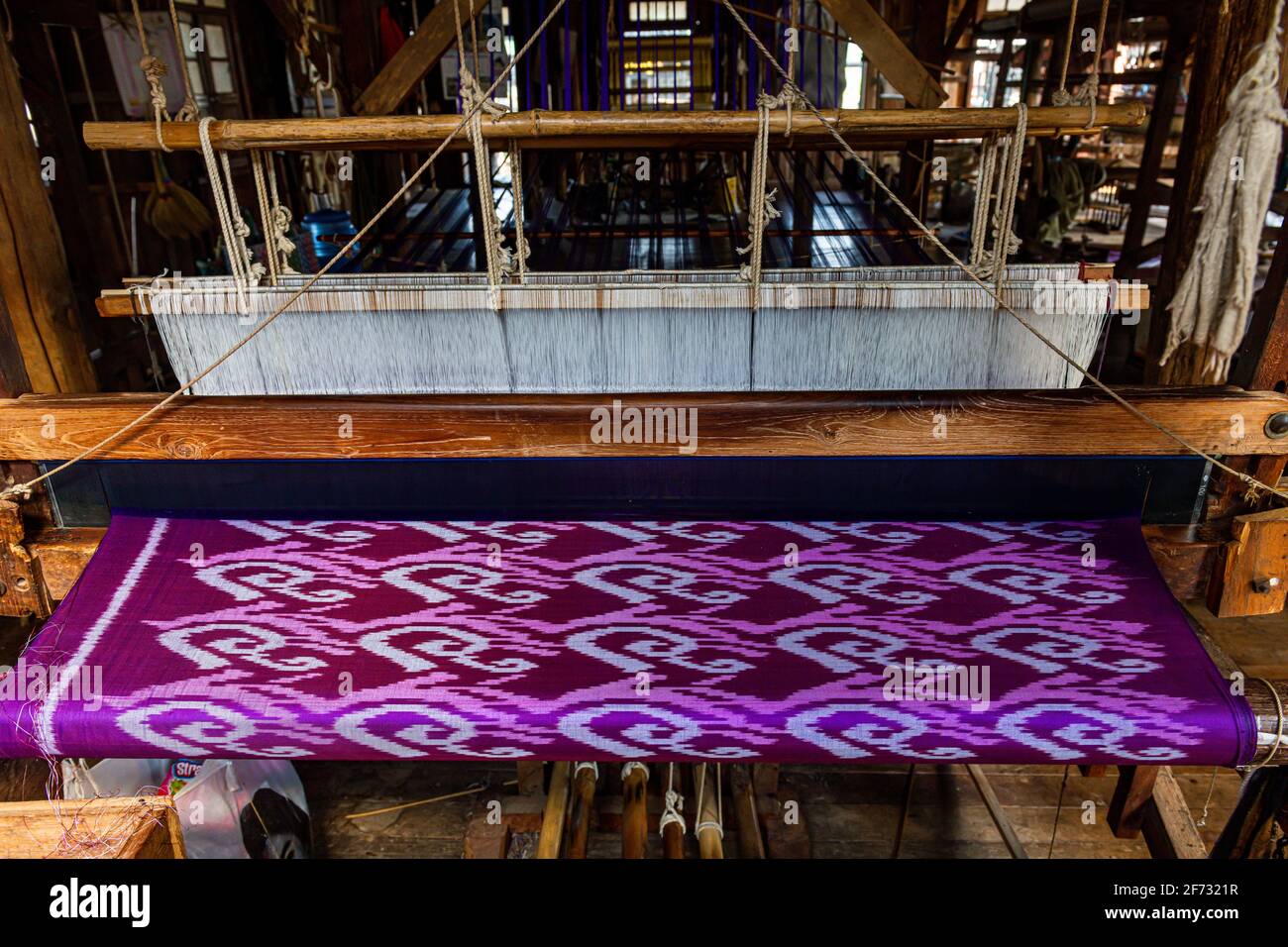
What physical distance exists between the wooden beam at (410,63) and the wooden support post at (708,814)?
2197mm

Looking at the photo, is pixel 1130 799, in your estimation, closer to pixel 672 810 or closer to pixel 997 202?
pixel 672 810

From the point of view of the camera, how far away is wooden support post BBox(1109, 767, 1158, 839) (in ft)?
9.20

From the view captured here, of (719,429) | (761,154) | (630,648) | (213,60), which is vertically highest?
(213,60)

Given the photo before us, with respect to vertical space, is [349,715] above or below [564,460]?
below

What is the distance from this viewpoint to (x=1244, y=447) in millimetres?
2008

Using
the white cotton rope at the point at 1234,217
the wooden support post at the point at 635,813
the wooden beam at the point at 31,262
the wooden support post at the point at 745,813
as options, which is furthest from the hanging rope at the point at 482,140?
the wooden support post at the point at 745,813

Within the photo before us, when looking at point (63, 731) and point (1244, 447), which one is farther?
point (1244, 447)

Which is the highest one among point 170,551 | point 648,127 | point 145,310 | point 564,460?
point 648,127

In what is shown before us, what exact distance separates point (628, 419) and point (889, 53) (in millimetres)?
1263

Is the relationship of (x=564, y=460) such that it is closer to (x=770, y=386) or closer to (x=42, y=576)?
(x=770, y=386)

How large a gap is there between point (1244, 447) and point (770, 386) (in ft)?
3.81

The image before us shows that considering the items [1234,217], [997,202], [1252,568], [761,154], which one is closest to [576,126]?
[761,154]

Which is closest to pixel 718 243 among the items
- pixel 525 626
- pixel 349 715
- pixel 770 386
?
pixel 770 386

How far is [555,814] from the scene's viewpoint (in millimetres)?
2754
